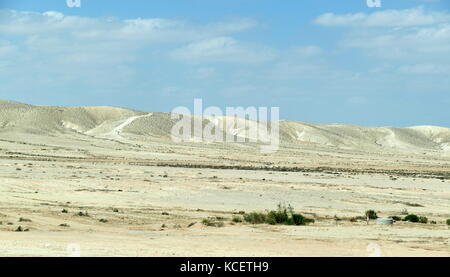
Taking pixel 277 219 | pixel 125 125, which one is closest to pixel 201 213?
pixel 277 219

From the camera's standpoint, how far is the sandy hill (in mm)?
139875

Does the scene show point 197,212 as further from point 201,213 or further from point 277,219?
point 277,219

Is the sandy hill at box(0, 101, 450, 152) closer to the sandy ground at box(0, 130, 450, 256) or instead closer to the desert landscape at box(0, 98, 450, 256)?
the sandy ground at box(0, 130, 450, 256)

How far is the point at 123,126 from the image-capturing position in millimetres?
153000

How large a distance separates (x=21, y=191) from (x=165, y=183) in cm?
1134

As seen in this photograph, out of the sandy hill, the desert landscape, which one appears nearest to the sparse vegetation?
the desert landscape

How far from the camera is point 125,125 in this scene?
154 m

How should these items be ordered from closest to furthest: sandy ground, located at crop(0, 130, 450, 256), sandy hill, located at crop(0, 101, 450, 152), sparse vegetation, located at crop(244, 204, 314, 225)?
sandy ground, located at crop(0, 130, 450, 256), sparse vegetation, located at crop(244, 204, 314, 225), sandy hill, located at crop(0, 101, 450, 152)

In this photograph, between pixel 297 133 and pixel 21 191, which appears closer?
pixel 21 191

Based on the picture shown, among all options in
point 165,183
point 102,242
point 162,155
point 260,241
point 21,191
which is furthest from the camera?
point 162,155

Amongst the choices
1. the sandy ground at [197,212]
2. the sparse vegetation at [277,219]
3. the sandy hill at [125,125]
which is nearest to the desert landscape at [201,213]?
the sandy ground at [197,212]

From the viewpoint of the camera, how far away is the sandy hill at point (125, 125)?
139875 mm
